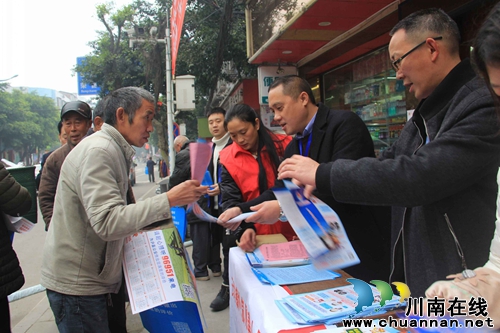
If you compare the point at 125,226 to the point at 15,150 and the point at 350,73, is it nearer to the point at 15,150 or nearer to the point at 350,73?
the point at 350,73

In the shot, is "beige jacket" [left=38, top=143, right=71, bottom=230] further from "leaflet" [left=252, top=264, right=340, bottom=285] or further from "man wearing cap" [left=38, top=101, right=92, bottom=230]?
"leaflet" [left=252, top=264, right=340, bottom=285]

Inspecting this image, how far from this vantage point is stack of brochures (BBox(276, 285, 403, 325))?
1.04 meters

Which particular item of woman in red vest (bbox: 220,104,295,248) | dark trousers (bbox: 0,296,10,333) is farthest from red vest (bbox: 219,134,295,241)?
dark trousers (bbox: 0,296,10,333)

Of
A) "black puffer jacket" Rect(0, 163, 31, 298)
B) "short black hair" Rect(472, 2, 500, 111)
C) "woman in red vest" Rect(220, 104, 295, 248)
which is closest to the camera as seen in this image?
"short black hair" Rect(472, 2, 500, 111)

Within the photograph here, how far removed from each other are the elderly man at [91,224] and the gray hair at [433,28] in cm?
107

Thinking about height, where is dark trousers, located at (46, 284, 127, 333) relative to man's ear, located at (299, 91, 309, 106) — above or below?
below

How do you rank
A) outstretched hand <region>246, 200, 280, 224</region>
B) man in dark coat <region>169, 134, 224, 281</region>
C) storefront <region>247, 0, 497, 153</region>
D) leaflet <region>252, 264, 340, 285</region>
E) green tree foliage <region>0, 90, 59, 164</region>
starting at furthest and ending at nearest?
green tree foliage <region>0, 90, 59, 164</region>, man in dark coat <region>169, 134, 224, 281</region>, storefront <region>247, 0, 497, 153</region>, outstretched hand <region>246, 200, 280, 224</region>, leaflet <region>252, 264, 340, 285</region>

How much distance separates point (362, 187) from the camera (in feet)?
3.58

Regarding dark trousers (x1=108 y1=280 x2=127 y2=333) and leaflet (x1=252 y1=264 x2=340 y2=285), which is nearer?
leaflet (x1=252 y1=264 x2=340 y2=285)

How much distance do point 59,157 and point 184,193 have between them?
194cm

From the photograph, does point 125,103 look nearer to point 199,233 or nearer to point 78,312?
point 78,312

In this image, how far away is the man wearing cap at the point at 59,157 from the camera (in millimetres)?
2906

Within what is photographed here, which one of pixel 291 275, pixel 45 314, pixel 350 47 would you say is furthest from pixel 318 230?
pixel 350 47

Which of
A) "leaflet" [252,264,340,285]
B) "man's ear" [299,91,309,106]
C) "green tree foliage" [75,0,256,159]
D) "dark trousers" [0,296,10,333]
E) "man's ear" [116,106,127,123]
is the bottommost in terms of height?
"dark trousers" [0,296,10,333]
